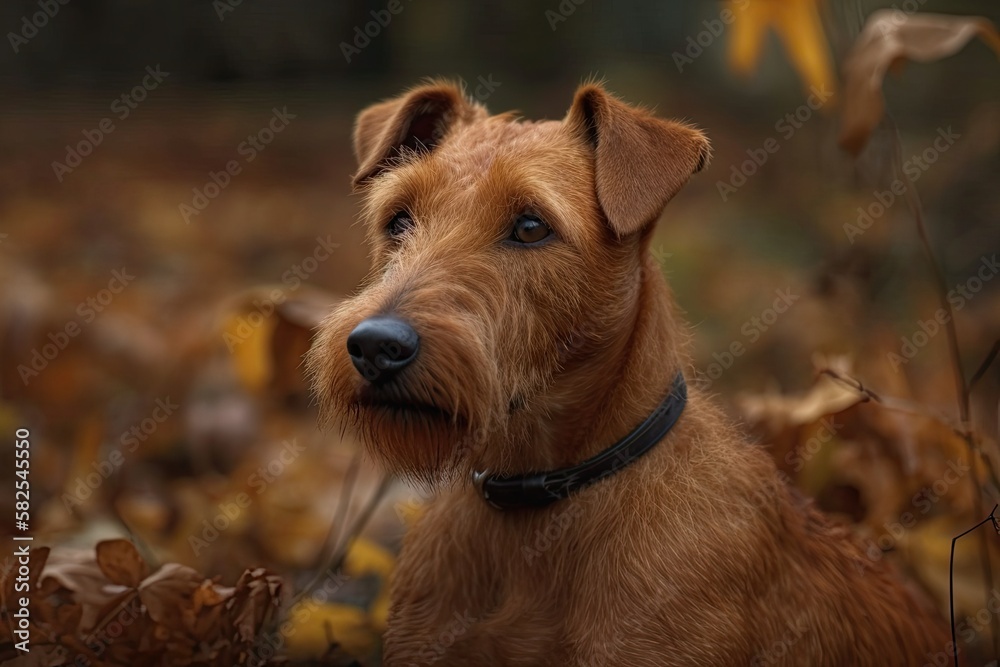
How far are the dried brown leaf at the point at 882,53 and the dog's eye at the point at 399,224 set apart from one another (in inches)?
74.9

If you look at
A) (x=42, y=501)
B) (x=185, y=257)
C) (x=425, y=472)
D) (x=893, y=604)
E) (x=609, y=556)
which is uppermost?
(x=425, y=472)

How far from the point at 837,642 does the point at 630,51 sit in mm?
5426

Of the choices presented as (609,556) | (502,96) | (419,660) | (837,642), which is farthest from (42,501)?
(502,96)

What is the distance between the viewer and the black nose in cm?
253

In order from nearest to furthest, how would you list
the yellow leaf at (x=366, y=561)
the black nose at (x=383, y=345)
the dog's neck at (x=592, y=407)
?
the black nose at (x=383, y=345) → the dog's neck at (x=592, y=407) → the yellow leaf at (x=366, y=561)

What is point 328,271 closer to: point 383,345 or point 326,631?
point 326,631

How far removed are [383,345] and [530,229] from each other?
0.63 metres

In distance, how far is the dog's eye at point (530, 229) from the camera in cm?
287

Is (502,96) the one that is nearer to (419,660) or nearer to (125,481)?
(125,481)

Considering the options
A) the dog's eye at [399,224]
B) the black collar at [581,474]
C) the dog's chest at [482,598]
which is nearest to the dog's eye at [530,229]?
the dog's eye at [399,224]

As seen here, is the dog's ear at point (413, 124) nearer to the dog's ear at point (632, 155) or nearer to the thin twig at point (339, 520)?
the dog's ear at point (632, 155)

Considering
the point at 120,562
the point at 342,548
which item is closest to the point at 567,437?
the point at 120,562

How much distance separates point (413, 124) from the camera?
11.8 feet

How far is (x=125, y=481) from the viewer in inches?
192
